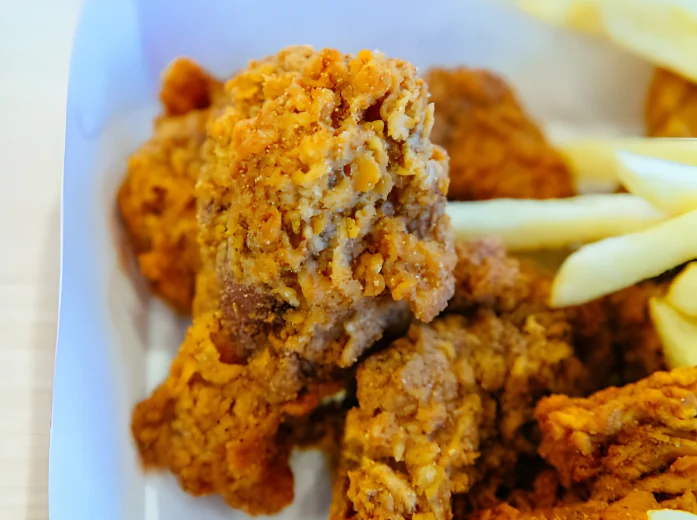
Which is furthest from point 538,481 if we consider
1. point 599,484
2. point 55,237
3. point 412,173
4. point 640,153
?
point 55,237

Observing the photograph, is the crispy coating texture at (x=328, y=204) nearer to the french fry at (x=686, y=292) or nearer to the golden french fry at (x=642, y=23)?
the french fry at (x=686, y=292)

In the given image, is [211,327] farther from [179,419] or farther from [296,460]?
[296,460]

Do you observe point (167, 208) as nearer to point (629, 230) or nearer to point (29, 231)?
point (29, 231)

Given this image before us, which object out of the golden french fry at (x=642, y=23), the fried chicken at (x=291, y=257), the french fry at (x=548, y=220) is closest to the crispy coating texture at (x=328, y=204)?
the fried chicken at (x=291, y=257)

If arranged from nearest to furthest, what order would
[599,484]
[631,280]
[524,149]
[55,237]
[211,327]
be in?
[599,484], [211,327], [631,280], [55,237], [524,149]

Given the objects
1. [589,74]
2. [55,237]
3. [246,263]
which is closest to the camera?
[246,263]

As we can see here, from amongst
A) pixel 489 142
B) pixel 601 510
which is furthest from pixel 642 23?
pixel 601 510
